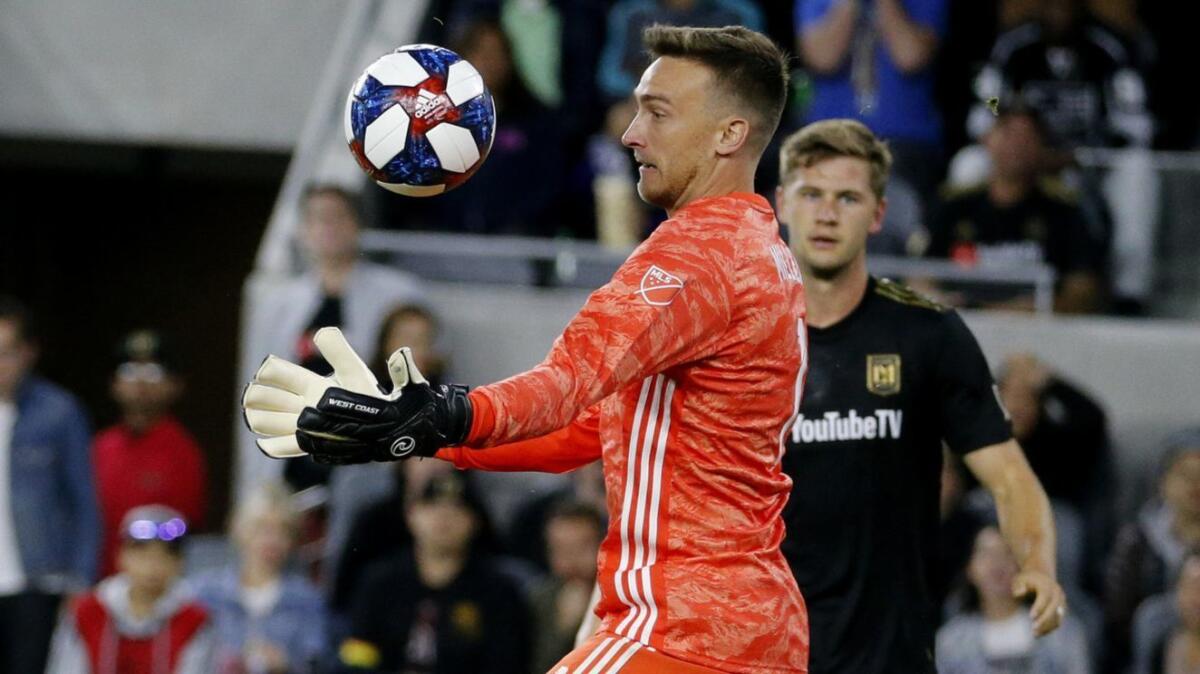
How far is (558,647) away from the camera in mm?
9047

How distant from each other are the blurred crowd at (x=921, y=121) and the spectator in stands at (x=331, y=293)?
1092mm

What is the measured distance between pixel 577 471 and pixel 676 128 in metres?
5.45

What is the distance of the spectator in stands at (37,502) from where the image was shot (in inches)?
380

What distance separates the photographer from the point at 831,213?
6.00 m

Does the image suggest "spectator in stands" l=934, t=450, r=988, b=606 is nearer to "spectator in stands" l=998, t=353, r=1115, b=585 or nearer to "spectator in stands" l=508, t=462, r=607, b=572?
"spectator in stands" l=998, t=353, r=1115, b=585

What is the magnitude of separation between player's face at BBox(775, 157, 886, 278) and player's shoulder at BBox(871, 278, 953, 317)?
118 millimetres

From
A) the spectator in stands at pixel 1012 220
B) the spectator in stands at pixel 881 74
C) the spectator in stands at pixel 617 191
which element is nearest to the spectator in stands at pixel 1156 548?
the spectator in stands at pixel 1012 220

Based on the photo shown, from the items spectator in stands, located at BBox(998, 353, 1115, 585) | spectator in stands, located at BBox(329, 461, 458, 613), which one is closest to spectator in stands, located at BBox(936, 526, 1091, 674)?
spectator in stands, located at BBox(998, 353, 1115, 585)

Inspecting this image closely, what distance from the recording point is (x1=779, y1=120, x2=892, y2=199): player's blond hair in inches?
239

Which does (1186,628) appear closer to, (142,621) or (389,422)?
(142,621)

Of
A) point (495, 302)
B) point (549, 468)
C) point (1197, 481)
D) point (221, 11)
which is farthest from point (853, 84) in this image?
point (549, 468)

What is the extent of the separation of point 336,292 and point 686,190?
18.7ft

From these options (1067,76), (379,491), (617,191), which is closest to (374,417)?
(379,491)

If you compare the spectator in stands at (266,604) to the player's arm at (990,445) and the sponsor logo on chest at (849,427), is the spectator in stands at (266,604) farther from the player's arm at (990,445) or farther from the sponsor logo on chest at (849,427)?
the player's arm at (990,445)
